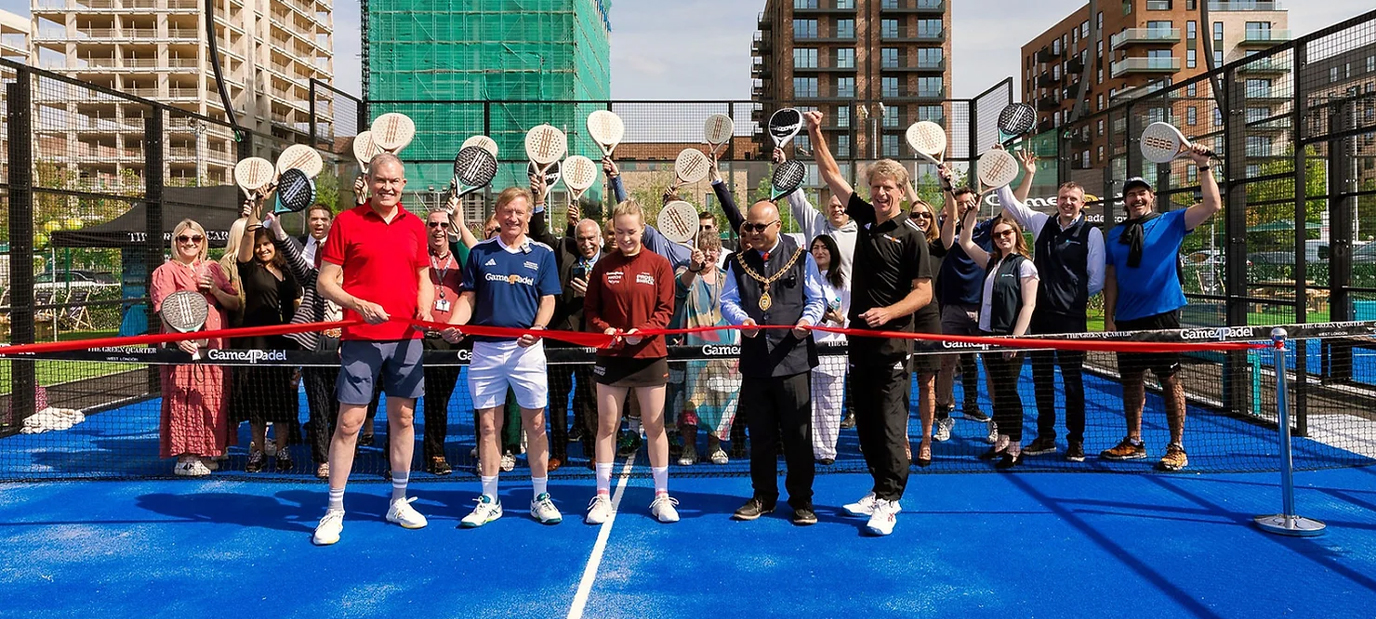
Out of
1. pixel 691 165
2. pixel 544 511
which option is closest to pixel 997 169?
pixel 691 165

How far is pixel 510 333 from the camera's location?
17.2 feet

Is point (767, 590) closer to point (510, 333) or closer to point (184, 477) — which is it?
point (510, 333)

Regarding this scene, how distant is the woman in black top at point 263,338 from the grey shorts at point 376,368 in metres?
2.22

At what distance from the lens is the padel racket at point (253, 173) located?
22.4ft

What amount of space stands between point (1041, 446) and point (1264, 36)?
266 ft

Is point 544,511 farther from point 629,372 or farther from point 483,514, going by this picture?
point 629,372

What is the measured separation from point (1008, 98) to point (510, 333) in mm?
8672

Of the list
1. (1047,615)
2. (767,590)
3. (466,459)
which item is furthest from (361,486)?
(1047,615)

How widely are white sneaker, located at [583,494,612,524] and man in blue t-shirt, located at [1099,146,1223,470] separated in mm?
3890

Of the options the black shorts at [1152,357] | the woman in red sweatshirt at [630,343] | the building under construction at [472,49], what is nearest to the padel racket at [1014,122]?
the black shorts at [1152,357]

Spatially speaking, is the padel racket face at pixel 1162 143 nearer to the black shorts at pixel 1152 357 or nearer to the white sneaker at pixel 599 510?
the black shorts at pixel 1152 357

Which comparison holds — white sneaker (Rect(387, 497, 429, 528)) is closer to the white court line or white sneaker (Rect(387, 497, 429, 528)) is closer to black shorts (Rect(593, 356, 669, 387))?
the white court line

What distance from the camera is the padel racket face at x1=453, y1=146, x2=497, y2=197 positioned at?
6637 millimetres

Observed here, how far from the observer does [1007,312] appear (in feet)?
22.7
